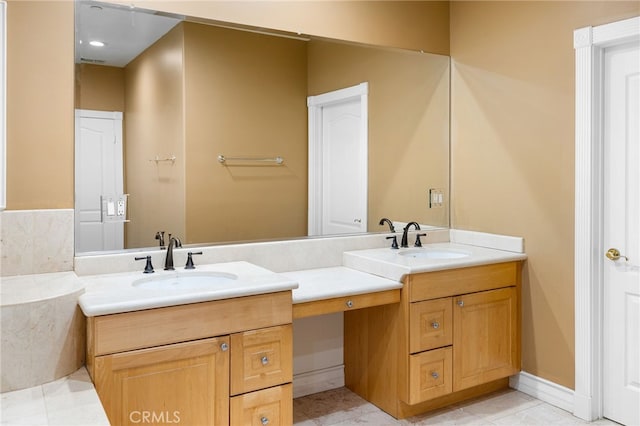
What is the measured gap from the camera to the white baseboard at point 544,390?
8.98ft

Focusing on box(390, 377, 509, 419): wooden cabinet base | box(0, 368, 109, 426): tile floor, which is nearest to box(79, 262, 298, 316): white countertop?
box(0, 368, 109, 426): tile floor

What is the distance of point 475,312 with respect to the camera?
279 centimetres

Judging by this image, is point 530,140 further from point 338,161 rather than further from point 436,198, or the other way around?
point 338,161

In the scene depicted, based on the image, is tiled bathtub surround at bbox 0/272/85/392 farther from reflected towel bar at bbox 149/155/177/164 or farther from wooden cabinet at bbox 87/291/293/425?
reflected towel bar at bbox 149/155/177/164

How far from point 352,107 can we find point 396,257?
959 millimetres

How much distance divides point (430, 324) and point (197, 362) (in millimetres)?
1252

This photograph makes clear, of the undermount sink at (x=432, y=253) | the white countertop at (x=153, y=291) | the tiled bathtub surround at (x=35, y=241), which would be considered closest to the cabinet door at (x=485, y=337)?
the undermount sink at (x=432, y=253)

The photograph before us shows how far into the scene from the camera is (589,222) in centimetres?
259

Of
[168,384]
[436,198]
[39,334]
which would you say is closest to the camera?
[39,334]

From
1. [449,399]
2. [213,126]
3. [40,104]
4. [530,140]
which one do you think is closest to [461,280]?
[449,399]

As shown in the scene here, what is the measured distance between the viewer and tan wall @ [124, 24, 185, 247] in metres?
2.41

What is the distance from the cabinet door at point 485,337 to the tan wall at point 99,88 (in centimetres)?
199

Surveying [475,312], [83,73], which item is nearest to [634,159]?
[475,312]

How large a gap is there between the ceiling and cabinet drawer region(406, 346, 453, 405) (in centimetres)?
204
